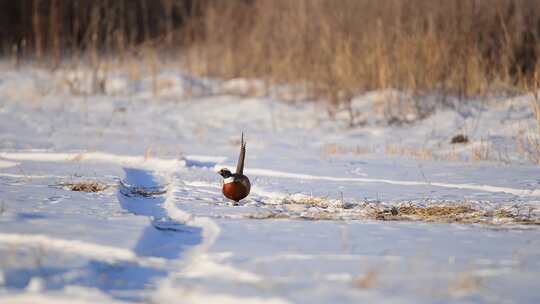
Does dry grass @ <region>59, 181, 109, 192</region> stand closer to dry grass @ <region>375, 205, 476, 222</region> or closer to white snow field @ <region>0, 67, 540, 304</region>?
white snow field @ <region>0, 67, 540, 304</region>

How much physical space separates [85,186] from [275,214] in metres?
1.30

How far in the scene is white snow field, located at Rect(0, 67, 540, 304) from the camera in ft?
7.17

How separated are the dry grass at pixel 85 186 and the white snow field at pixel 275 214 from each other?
0.06 meters

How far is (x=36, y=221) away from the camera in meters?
2.86

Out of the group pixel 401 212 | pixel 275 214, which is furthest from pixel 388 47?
pixel 275 214

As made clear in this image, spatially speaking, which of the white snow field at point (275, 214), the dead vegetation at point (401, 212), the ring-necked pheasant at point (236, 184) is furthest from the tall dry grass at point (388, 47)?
the ring-necked pheasant at point (236, 184)

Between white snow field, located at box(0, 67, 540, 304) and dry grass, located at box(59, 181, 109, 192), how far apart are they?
64 millimetres

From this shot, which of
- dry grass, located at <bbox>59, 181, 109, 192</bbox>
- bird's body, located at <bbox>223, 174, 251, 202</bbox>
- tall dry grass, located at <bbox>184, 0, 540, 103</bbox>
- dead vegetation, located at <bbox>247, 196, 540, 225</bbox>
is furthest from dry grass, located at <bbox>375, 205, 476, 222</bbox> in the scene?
tall dry grass, located at <bbox>184, 0, 540, 103</bbox>

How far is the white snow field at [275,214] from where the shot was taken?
2186mm

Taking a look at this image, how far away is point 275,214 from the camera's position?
11.0 feet

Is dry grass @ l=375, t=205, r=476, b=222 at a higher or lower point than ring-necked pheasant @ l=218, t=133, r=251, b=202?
lower

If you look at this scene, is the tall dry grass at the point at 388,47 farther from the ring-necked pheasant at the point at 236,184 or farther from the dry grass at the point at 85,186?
the dry grass at the point at 85,186

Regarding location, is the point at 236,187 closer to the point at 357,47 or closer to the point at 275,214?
the point at 275,214

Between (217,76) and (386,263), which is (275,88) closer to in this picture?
(217,76)
